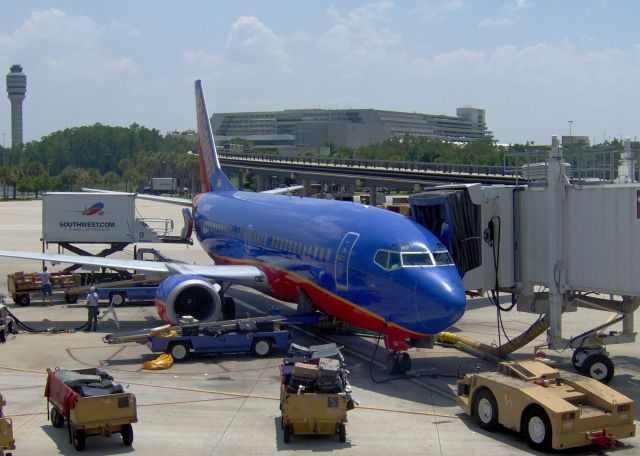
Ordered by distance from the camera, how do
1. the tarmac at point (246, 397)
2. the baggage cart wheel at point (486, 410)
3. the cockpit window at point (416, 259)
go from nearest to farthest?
the tarmac at point (246, 397) → the baggage cart wheel at point (486, 410) → the cockpit window at point (416, 259)

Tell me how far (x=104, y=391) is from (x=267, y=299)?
20.6 metres

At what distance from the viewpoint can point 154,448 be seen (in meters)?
16.9

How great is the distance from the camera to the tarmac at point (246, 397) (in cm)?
1717

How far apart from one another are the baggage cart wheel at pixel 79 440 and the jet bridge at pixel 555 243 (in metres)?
11.4

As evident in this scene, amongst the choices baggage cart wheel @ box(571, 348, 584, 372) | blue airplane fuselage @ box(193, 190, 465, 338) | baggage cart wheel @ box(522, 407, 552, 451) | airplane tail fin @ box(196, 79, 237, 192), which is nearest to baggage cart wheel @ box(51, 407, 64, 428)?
blue airplane fuselage @ box(193, 190, 465, 338)

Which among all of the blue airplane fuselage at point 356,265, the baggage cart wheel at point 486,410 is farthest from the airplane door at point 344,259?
the baggage cart wheel at point 486,410

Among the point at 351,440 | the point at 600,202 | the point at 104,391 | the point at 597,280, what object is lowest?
the point at 351,440

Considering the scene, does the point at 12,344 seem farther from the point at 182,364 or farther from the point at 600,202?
the point at 600,202

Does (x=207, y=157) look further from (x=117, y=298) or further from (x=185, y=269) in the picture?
(x=185, y=269)

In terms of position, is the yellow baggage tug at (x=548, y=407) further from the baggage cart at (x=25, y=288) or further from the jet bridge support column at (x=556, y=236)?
the baggage cart at (x=25, y=288)

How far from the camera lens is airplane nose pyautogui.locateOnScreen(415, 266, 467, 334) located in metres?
21.4

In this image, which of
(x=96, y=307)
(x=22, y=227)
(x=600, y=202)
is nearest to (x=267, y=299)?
(x=96, y=307)

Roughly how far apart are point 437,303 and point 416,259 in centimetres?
157

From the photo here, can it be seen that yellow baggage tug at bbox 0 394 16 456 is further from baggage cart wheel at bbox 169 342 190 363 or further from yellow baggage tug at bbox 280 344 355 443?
baggage cart wheel at bbox 169 342 190 363
